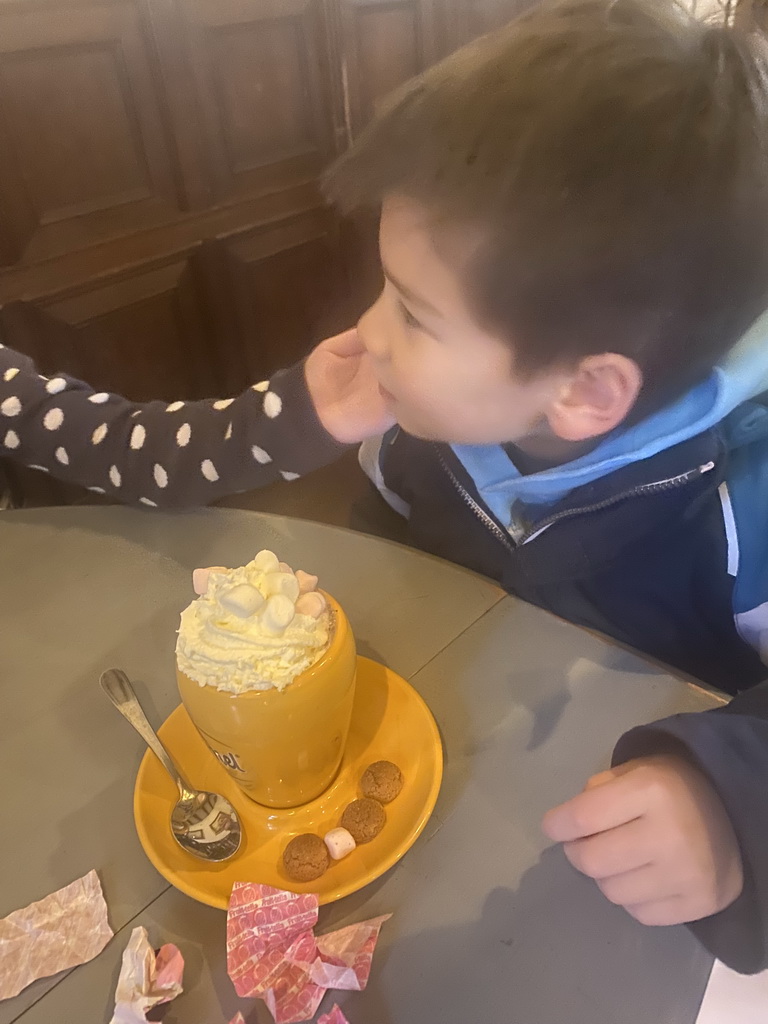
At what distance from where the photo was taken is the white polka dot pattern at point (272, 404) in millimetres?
789

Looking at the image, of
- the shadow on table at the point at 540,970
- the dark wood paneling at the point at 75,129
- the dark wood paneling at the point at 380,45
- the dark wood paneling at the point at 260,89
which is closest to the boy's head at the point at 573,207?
the shadow on table at the point at 540,970

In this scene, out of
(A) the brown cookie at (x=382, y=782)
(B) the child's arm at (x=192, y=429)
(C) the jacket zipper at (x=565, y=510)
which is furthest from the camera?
(B) the child's arm at (x=192, y=429)

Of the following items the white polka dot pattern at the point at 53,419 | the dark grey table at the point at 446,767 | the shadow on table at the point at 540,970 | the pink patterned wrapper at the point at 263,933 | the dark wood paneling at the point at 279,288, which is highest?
the white polka dot pattern at the point at 53,419

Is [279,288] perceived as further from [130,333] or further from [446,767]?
[446,767]

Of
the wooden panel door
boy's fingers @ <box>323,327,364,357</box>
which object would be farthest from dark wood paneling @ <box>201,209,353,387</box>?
boy's fingers @ <box>323,327,364,357</box>

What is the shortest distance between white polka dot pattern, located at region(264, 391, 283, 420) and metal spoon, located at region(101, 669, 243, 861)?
34 cm

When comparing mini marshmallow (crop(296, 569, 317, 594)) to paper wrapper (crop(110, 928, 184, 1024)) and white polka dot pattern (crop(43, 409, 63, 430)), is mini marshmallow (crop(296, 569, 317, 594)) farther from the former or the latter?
white polka dot pattern (crop(43, 409, 63, 430))

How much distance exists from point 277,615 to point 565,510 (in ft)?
1.17

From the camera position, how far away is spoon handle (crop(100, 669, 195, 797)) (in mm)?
560

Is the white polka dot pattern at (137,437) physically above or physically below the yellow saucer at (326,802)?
above

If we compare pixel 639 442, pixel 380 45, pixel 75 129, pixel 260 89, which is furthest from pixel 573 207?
pixel 380 45

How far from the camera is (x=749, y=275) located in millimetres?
542

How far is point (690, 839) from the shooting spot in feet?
1.48

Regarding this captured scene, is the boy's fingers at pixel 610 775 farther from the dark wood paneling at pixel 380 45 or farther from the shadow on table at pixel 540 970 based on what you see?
the dark wood paneling at pixel 380 45
